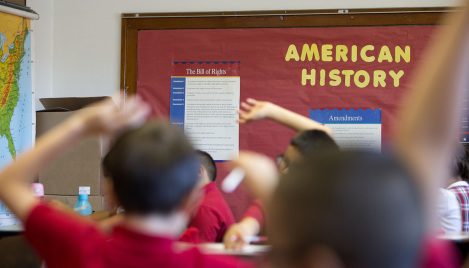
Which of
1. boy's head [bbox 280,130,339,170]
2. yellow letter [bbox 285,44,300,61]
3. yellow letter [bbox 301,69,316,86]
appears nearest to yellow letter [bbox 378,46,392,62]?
yellow letter [bbox 301,69,316,86]

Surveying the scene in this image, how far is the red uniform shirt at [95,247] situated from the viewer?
3.10 feet

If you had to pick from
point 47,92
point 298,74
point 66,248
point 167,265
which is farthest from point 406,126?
point 47,92

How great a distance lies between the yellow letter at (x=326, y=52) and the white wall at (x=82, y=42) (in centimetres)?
97

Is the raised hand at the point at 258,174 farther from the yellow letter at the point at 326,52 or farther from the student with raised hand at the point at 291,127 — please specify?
the yellow letter at the point at 326,52

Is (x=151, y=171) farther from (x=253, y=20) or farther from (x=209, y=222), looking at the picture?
(x=253, y=20)

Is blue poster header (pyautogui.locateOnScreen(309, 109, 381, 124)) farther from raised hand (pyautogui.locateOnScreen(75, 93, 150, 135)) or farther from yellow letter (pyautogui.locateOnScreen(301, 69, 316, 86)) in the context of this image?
raised hand (pyautogui.locateOnScreen(75, 93, 150, 135))

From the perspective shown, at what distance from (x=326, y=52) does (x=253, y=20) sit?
2.00ft

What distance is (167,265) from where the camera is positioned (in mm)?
945

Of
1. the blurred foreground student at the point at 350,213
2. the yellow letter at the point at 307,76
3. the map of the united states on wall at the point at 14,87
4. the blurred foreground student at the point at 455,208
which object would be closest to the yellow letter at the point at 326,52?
the yellow letter at the point at 307,76

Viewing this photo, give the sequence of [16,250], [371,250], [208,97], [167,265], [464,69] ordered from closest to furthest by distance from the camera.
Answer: [371,250] < [464,69] < [167,265] < [16,250] < [208,97]

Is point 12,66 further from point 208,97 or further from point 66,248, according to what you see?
point 66,248

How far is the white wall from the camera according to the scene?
4277 millimetres

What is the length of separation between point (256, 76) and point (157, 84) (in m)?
0.78

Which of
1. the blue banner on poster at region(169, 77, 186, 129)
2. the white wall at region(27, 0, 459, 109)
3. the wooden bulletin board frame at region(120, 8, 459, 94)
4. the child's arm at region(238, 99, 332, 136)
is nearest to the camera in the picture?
the child's arm at region(238, 99, 332, 136)
